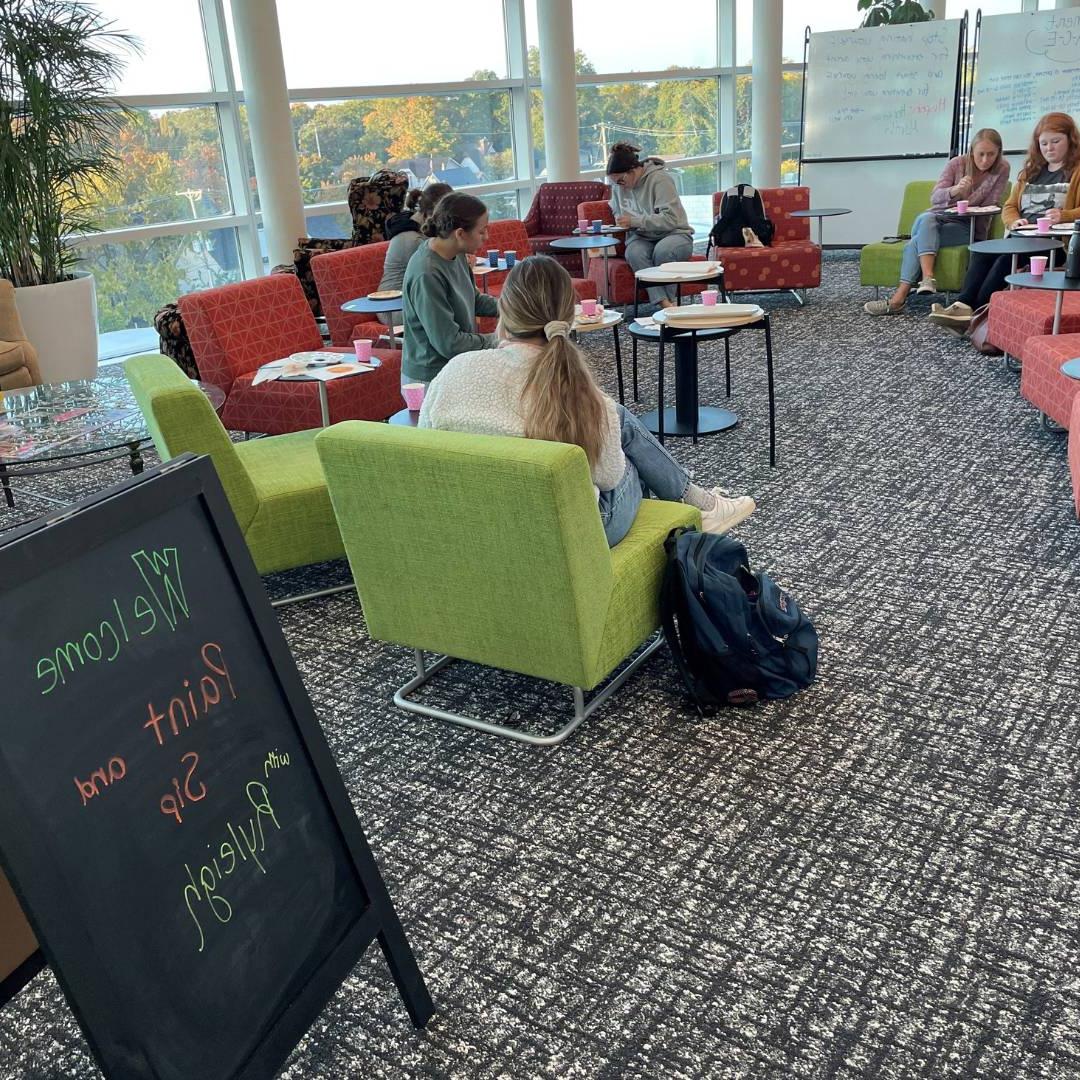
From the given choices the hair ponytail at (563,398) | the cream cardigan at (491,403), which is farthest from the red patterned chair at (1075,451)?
the hair ponytail at (563,398)

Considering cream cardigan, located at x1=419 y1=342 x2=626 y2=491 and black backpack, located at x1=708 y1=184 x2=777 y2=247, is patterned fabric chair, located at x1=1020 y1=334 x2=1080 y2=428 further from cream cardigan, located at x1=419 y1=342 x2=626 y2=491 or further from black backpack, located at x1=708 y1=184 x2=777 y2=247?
black backpack, located at x1=708 y1=184 x2=777 y2=247

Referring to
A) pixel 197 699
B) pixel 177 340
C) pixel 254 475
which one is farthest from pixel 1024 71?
pixel 197 699

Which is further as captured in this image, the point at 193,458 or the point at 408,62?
the point at 408,62

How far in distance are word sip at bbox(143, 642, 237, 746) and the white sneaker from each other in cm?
189

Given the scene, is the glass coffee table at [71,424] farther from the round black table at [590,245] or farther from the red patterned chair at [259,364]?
the round black table at [590,245]

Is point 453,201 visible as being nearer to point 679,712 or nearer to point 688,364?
point 688,364

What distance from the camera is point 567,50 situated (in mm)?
9047

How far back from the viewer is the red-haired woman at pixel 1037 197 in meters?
6.42

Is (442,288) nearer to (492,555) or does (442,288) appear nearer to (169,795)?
(492,555)

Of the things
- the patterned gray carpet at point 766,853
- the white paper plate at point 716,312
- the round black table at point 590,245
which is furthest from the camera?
the round black table at point 590,245

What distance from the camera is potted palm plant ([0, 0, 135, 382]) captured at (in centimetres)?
580

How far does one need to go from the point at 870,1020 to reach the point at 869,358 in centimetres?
502

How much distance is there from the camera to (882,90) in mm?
9289

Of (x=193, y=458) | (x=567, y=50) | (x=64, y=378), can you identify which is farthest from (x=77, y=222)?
(x=193, y=458)
